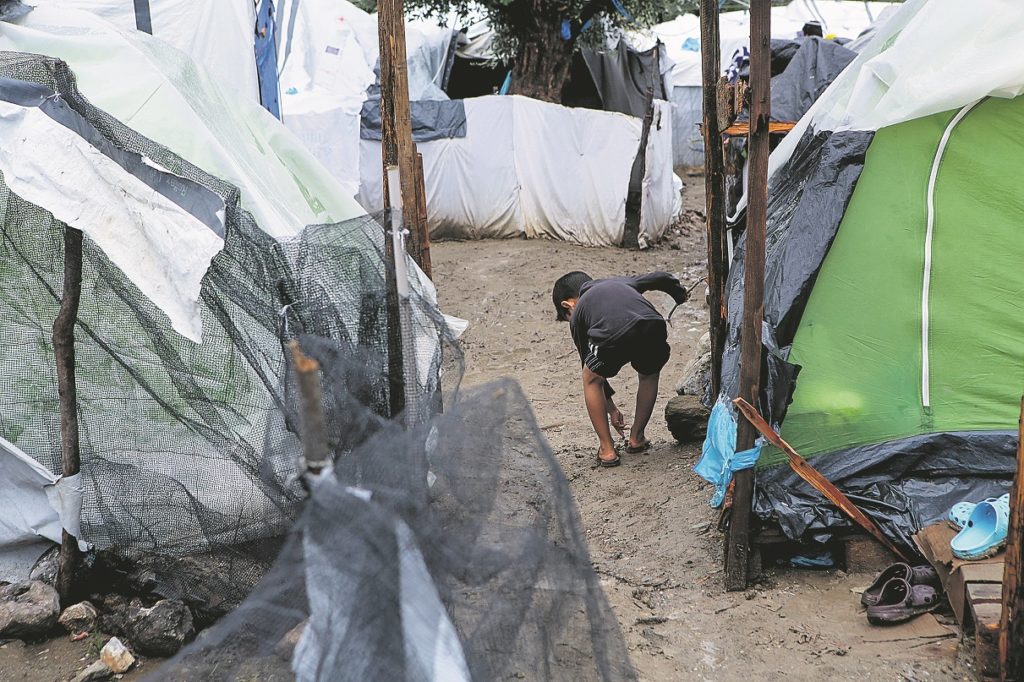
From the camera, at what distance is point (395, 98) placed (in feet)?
15.1

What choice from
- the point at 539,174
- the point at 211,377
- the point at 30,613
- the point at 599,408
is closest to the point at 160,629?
the point at 30,613

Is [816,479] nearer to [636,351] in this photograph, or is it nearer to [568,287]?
[636,351]

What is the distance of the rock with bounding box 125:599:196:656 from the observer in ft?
12.9

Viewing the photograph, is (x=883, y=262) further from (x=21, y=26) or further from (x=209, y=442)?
(x=21, y=26)

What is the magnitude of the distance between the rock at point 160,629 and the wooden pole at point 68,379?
0.41 metres

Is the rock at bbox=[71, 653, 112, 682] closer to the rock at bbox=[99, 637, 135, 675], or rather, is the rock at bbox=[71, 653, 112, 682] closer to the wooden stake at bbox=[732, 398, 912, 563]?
the rock at bbox=[99, 637, 135, 675]

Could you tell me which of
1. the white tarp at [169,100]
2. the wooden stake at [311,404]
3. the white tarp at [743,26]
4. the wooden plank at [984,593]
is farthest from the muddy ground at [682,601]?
the white tarp at [743,26]

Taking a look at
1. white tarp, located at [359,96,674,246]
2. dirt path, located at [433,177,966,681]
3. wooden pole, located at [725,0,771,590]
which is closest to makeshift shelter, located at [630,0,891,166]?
white tarp, located at [359,96,674,246]

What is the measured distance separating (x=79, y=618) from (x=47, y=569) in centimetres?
36

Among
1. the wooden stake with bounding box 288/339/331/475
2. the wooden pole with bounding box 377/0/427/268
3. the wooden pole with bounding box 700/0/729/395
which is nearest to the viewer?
the wooden stake with bounding box 288/339/331/475

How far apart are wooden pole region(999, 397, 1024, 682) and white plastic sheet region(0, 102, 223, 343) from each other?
2726mm

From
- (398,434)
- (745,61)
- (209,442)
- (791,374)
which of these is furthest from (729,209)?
(398,434)

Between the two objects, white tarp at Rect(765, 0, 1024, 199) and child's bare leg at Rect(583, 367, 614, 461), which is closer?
white tarp at Rect(765, 0, 1024, 199)

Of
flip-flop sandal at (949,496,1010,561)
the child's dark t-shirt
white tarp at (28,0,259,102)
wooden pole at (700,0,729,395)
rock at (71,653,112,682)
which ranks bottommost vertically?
rock at (71,653,112,682)
